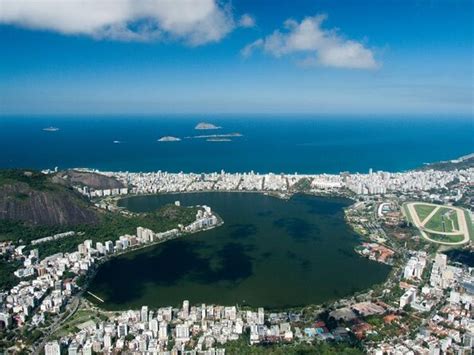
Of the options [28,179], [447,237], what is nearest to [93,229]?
[28,179]

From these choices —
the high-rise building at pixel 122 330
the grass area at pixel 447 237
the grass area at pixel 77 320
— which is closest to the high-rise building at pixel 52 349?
the grass area at pixel 77 320

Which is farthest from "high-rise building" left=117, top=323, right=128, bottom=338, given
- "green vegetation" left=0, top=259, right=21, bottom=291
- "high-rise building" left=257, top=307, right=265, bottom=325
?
"green vegetation" left=0, top=259, right=21, bottom=291

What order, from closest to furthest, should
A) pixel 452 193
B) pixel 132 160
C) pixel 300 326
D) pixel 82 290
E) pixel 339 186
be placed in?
pixel 300 326, pixel 82 290, pixel 452 193, pixel 339 186, pixel 132 160

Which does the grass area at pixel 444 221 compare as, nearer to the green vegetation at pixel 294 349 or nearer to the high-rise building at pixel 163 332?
the green vegetation at pixel 294 349

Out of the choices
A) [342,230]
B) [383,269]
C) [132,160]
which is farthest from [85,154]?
[383,269]

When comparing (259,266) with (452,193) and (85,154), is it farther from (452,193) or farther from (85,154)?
(85,154)

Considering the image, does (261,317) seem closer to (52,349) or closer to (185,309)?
(185,309)
